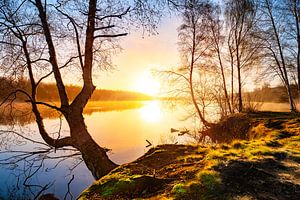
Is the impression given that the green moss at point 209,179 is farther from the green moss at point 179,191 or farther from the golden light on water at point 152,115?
the golden light on water at point 152,115

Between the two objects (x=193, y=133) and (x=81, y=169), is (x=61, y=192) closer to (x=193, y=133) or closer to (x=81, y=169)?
(x=81, y=169)

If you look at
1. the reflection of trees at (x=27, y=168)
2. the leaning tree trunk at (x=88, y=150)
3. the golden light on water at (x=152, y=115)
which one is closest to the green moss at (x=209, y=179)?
the leaning tree trunk at (x=88, y=150)

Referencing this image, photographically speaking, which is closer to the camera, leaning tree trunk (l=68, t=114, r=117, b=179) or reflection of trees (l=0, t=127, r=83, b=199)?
leaning tree trunk (l=68, t=114, r=117, b=179)

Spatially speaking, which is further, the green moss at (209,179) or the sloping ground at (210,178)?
the green moss at (209,179)

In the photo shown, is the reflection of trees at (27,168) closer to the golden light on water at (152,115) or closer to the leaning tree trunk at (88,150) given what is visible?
the leaning tree trunk at (88,150)

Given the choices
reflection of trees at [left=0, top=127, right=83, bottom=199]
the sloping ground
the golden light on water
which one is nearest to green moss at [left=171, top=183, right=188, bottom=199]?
the sloping ground

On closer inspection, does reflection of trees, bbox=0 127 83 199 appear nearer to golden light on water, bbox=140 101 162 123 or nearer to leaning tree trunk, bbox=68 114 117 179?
leaning tree trunk, bbox=68 114 117 179

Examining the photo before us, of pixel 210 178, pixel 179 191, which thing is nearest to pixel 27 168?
pixel 179 191

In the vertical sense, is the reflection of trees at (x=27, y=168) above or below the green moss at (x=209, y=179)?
below

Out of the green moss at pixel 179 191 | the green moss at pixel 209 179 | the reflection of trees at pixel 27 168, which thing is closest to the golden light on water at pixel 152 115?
the reflection of trees at pixel 27 168

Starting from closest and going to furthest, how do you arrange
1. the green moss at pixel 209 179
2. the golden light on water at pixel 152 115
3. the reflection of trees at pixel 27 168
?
the green moss at pixel 209 179 < the reflection of trees at pixel 27 168 < the golden light on water at pixel 152 115

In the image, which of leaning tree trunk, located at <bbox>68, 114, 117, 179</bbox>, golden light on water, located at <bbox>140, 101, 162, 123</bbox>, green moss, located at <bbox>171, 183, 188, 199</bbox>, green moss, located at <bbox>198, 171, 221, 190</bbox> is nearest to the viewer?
green moss, located at <bbox>171, 183, 188, 199</bbox>

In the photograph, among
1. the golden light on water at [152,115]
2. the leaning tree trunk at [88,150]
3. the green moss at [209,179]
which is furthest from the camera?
the golden light on water at [152,115]

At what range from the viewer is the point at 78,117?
6.73m
